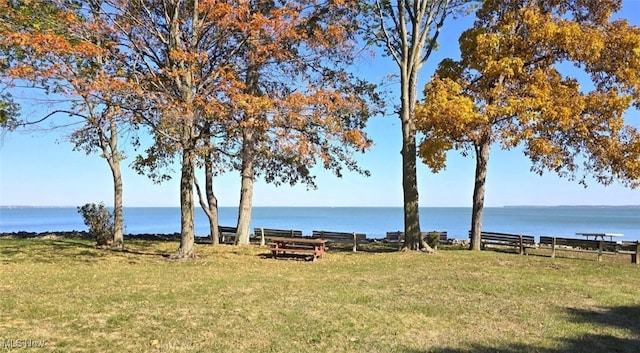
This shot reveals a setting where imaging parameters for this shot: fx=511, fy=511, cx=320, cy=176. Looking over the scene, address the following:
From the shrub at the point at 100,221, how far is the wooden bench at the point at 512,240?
13844mm

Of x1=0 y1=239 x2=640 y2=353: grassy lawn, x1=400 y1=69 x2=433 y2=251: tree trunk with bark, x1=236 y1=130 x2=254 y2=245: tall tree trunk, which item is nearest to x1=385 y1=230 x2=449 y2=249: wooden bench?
x1=400 y1=69 x2=433 y2=251: tree trunk with bark

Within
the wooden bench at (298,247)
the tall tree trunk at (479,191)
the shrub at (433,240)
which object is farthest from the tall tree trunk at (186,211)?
the tall tree trunk at (479,191)

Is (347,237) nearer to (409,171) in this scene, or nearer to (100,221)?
(409,171)

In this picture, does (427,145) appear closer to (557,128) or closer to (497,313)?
(557,128)

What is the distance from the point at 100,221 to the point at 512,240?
583 inches

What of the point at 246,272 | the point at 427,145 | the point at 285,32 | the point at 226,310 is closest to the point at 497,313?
the point at 226,310

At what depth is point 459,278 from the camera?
36.6 ft

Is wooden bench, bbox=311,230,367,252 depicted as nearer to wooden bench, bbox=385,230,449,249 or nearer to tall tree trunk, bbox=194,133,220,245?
wooden bench, bbox=385,230,449,249

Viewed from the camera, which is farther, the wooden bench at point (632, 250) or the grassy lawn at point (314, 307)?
the wooden bench at point (632, 250)

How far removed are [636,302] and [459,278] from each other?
3367mm

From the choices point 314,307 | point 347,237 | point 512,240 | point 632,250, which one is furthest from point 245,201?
point 632,250

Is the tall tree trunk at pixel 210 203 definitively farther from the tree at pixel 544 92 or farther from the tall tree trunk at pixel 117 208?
the tree at pixel 544 92

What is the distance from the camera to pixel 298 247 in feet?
52.0

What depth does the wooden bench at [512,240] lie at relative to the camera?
59.3ft
